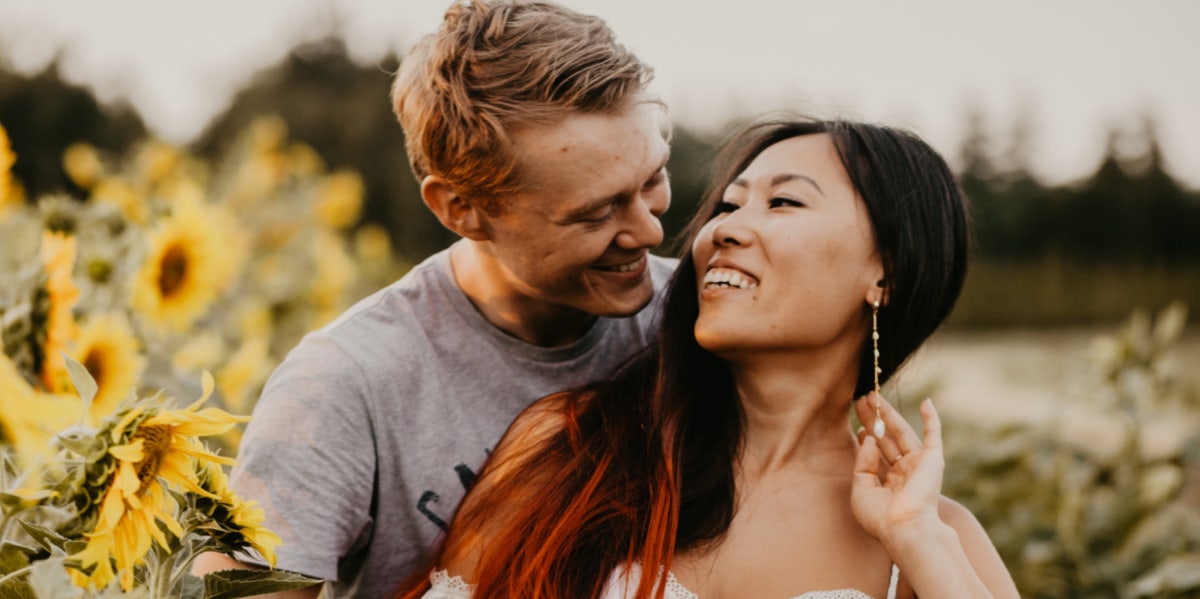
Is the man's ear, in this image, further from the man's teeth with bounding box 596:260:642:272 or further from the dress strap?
the dress strap

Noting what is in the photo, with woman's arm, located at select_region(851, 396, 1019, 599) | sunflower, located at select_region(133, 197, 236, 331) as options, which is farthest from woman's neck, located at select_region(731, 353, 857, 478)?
sunflower, located at select_region(133, 197, 236, 331)

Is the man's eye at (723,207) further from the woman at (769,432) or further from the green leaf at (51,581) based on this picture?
the green leaf at (51,581)

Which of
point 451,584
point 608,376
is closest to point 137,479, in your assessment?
point 451,584

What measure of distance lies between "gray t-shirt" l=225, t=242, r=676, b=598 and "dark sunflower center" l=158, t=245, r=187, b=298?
635 mm

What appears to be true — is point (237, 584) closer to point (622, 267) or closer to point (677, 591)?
point (677, 591)

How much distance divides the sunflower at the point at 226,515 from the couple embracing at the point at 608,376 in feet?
2.89

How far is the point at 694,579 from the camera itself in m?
2.06

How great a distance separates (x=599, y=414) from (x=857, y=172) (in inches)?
29.0

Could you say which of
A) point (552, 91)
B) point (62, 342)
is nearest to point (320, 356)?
point (62, 342)

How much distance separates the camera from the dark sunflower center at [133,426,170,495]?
1005mm

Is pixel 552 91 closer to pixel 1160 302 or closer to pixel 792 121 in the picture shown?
pixel 792 121

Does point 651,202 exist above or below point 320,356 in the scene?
above

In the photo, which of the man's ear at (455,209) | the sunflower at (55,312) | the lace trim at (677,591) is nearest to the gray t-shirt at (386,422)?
the man's ear at (455,209)

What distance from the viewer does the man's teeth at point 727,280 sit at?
7.07ft
